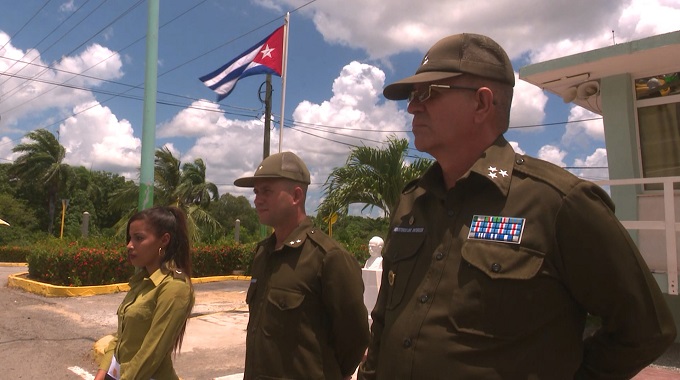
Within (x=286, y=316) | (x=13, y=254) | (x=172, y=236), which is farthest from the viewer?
(x=13, y=254)

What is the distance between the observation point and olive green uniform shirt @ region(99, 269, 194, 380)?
8.63 feet

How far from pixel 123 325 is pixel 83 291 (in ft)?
34.4

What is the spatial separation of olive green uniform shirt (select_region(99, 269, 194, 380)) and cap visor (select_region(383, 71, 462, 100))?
161 cm

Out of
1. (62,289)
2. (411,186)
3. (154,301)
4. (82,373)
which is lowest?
(82,373)

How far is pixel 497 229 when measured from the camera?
1.48 meters

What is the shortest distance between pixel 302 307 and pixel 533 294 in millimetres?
1361

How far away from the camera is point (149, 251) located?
2.96 meters

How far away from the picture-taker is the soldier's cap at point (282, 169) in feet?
9.43

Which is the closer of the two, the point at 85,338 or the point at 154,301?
the point at 154,301

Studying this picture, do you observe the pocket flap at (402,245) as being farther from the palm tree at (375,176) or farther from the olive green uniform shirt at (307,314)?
the palm tree at (375,176)

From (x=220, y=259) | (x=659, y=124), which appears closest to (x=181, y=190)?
(x=220, y=259)

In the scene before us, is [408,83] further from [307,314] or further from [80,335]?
[80,335]

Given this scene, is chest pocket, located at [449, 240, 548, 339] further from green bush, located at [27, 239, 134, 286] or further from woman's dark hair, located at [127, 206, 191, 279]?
green bush, located at [27, 239, 134, 286]

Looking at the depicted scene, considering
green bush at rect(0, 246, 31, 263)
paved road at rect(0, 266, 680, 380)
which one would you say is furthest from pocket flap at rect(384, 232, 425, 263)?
green bush at rect(0, 246, 31, 263)
